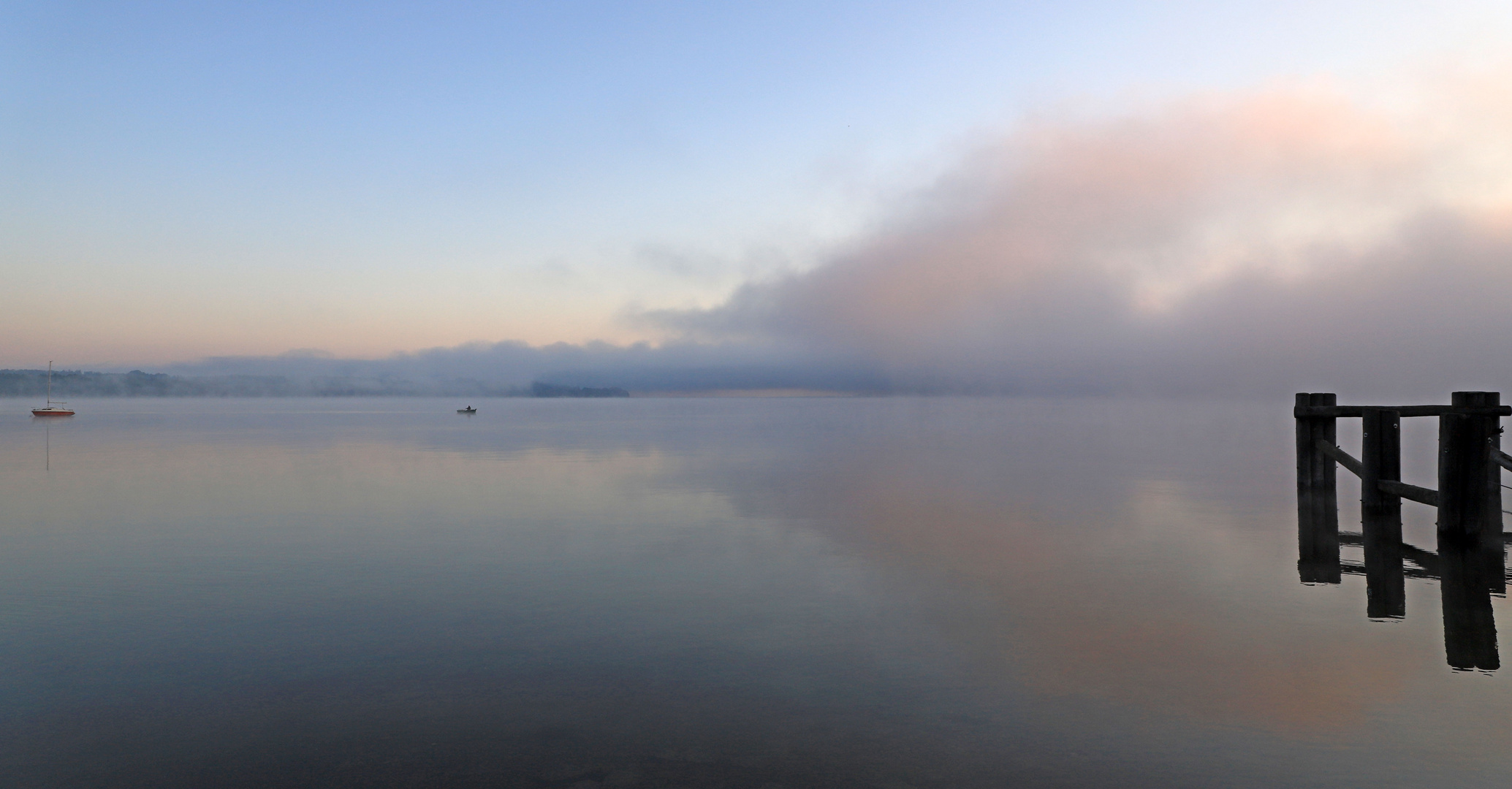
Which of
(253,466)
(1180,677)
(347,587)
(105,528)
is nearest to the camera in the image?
(1180,677)

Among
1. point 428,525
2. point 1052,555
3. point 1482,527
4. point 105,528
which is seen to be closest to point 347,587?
point 428,525

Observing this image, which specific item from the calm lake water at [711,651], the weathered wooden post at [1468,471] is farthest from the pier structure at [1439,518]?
the calm lake water at [711,651]

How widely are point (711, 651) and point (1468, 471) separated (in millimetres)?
17257

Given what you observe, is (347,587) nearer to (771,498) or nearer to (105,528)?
(105,528)

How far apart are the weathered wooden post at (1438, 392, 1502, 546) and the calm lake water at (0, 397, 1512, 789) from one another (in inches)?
78.6

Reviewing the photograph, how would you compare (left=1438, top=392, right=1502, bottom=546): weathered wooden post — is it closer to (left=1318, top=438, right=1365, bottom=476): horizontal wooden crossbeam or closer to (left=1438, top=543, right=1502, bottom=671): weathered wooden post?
(left=1438, top=543, right=1502, bottom=671): weathered wooden post

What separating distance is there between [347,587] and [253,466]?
30259 mm

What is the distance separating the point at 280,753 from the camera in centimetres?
776

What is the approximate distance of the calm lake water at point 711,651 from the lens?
25.2 ft

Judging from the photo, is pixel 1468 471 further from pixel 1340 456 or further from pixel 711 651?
pixel 711 651

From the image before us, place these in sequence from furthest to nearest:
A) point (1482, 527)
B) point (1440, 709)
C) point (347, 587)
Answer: point (1482, 527)
point (347, 587)
point (1440, 709)

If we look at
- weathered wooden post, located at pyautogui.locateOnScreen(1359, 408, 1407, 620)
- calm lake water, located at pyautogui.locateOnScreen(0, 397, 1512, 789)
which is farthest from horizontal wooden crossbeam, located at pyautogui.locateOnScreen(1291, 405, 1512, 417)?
calm lake water, located at pyautogui.locateOnScreen(0, 397, 1512, 789)

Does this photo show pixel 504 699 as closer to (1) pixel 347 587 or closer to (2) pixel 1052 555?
(1) pixel 347 587

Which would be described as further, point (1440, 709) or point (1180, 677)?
point (1180, 677)
